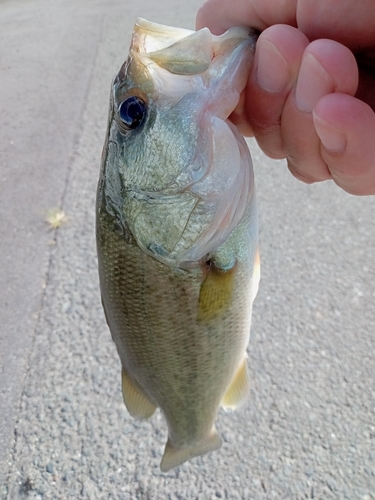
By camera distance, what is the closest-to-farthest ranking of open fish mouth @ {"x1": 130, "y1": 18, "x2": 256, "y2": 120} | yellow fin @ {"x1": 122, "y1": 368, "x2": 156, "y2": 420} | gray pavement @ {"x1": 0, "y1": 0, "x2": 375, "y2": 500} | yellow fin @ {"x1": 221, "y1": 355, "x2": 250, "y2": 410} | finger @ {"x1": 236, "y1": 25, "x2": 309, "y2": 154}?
1. open fish mouth @ {"x1": 130, "y1": 18, "x2": 256, "y2": 120}
2. finger @ {"x1": 236, "y1": 25, "x2": 309, "y2": 154}
3. yellow fin @ {"x1": 122, "y1": 368, "x2": 156, "y2": 420}
4. yellow fin @ {"x1": 221, "y1": 355, "x2": 250, "y2": 410}
5. gray pavement @ {"x1": 0, "y1": 0, "x2": 375, "y2": 500}

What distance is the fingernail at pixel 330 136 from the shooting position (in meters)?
1.21

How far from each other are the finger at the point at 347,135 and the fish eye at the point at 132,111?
1.47 feet

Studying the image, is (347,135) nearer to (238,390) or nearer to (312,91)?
(312,91)

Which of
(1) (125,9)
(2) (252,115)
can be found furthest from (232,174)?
(1) (125,9)

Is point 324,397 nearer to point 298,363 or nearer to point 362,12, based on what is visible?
point 298,363

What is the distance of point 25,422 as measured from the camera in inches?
101

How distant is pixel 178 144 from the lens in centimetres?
125

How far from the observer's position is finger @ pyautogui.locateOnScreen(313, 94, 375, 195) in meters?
1.20

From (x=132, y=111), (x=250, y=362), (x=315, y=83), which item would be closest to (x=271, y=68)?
(x=315, y=83)

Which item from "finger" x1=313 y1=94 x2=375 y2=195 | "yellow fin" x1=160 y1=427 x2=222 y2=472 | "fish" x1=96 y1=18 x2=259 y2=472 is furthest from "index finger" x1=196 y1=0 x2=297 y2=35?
"yellow fin" x1=160 y1=427 x2=222 y2=472

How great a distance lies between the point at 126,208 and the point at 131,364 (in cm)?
57

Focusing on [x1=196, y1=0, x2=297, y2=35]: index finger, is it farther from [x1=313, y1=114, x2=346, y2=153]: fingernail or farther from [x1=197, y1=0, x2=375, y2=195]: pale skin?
[x1=313, y1=114, x2=346, y2=153]: fingernail

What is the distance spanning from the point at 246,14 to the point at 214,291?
2.82 ft

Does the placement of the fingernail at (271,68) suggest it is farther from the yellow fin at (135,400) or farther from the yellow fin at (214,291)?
the yellow fin at (135,400)
